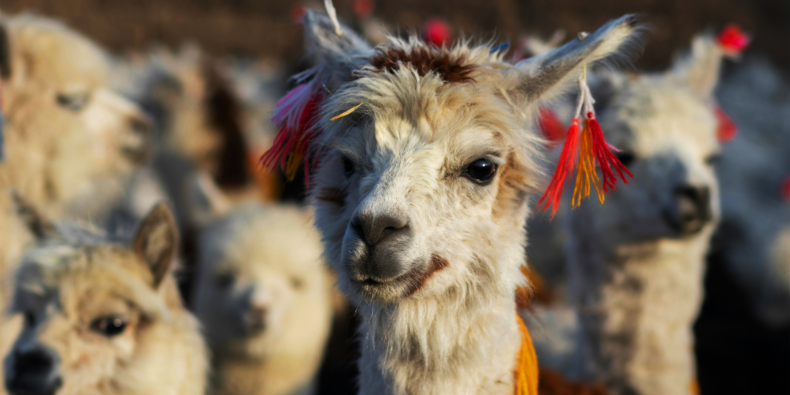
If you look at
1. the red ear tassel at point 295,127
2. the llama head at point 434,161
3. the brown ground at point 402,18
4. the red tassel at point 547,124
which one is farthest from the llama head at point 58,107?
the brown ground at point 402,18

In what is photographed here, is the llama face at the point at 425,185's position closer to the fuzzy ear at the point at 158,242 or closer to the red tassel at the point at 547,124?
the red tassel at the point at 547,124

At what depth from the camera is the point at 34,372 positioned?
1.75 m

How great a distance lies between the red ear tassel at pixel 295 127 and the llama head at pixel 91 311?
0.56 meters

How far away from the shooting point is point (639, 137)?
2.37 m

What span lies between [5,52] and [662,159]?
9.49 feet

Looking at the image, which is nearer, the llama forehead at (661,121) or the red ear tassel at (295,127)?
the red ear tassel at (295,127)

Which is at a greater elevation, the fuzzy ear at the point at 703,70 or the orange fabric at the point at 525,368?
the fuzzy ear at the point at 703,70

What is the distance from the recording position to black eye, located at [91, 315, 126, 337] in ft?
6.14

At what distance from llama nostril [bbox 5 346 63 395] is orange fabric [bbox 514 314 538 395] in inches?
53.7

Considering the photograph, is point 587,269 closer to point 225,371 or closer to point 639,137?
point 639,137

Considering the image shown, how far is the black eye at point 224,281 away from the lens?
112 inches

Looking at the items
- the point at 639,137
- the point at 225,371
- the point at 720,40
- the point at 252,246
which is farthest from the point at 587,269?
the point at 225,371

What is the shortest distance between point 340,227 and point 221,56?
1356 cm

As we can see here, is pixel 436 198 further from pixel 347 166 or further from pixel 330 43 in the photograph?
pixel 330 43
